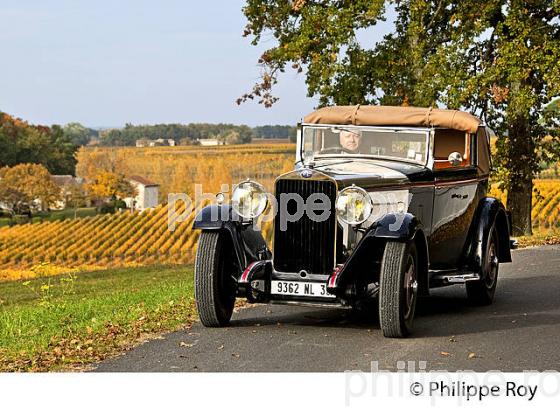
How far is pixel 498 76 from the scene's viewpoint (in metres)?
22.7

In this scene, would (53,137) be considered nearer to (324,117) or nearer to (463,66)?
(463,66)

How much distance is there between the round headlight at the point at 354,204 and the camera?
880cm

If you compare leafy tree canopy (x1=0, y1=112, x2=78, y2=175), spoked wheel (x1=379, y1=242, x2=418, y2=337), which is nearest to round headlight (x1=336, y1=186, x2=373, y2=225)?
spoked wheel (x1=379, y1=242, x2=418, y2=337)

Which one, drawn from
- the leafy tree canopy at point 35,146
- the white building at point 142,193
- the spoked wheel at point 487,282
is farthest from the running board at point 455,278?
the white building at point 142,193

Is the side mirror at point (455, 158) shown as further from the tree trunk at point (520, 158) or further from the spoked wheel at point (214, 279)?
the tree trunk at point (520, 158)

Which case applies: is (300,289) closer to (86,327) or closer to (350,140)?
(350,140)

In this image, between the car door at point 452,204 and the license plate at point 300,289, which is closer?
the license plate at point 300,289

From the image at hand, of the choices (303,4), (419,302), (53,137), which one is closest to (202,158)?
(53,137)

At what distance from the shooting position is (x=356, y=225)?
895 cm

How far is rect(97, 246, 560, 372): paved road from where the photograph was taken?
7656 millimetres

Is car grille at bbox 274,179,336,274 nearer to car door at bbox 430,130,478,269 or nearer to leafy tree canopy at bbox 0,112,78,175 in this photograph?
car door at bbox 430,130,478,269

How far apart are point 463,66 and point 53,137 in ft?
497

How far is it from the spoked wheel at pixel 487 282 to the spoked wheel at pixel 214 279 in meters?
3.16

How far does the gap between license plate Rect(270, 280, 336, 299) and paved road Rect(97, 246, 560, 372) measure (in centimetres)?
43
